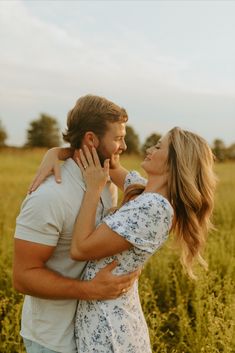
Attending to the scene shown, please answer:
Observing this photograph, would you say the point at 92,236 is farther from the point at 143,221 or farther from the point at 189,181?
the point at 189,181

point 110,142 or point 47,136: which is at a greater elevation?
point 110,142

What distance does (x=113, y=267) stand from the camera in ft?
7.57

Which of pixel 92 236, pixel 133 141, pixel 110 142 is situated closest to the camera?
pixel 92 236

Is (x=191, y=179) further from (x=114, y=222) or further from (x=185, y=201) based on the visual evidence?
(x=114, y=222)

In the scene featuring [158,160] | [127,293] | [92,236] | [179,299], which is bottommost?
[179,299]

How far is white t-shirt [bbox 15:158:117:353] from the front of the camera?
225 centimetres

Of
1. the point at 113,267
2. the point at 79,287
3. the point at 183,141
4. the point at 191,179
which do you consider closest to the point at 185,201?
the point at 191,179

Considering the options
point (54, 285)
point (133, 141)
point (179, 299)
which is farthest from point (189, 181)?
point (133, 141)

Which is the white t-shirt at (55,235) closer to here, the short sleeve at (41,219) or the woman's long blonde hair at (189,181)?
the short sleeve at (41,219)

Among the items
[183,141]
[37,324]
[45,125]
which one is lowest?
[45,125]

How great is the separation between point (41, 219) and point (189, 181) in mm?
627

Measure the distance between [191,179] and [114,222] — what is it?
0.38 m

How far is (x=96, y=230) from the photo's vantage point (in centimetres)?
224

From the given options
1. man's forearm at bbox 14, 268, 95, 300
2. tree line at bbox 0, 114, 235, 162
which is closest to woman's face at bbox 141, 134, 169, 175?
man's forearm at bbox 14, 268, 95, 300
